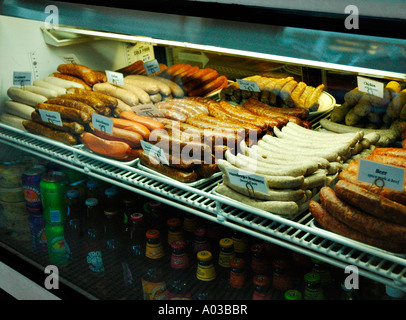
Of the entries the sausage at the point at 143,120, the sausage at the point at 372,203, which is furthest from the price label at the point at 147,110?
the sausage at the point at 372,203

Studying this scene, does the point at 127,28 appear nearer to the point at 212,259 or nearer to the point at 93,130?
the point at 93,130

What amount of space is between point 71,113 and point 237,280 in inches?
52.0

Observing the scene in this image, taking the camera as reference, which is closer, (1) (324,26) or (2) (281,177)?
(1) (324,26)

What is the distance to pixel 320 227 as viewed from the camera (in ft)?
5.92

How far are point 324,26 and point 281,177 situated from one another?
0.69 meters

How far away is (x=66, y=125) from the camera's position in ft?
8.66

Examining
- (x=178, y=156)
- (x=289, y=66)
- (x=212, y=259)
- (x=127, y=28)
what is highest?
(x=127, y=28)

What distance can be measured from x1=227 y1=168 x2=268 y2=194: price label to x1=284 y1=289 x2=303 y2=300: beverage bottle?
58 cm

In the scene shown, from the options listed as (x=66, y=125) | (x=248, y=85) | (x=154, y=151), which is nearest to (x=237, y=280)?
(x=154, y=151)

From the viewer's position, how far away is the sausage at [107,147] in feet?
7.84

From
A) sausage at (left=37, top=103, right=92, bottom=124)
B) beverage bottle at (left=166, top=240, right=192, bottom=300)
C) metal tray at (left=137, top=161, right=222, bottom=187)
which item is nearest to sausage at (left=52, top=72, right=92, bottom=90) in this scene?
sausage at (left=37, top=103, right=92, bottom=124)

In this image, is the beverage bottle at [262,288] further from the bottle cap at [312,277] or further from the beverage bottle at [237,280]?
the bottle cap at [312,277]

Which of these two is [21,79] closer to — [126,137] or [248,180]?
[126,137]

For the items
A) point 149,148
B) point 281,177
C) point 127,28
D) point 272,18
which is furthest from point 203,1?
point 149,148
